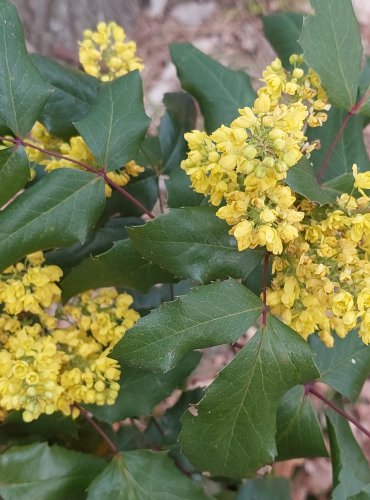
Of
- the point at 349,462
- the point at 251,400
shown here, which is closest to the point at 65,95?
the point at 251,400

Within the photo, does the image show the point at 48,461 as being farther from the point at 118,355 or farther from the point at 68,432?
the point at 118,355

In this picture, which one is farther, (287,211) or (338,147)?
(338,147)

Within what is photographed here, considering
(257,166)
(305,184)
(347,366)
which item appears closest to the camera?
(257,166)

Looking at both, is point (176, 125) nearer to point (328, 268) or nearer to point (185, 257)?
point (185, 257)

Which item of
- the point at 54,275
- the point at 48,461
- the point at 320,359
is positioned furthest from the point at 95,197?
the point at 320,359

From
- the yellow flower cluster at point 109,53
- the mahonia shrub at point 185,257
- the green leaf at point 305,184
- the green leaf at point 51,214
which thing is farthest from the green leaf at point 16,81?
the green leaf at point 305,184

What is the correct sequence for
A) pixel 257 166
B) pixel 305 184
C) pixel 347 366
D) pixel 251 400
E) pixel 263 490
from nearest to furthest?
pixel 257 166
pixel 305 184
pixel 251 400
pixel 347 366
pixel 263 490
